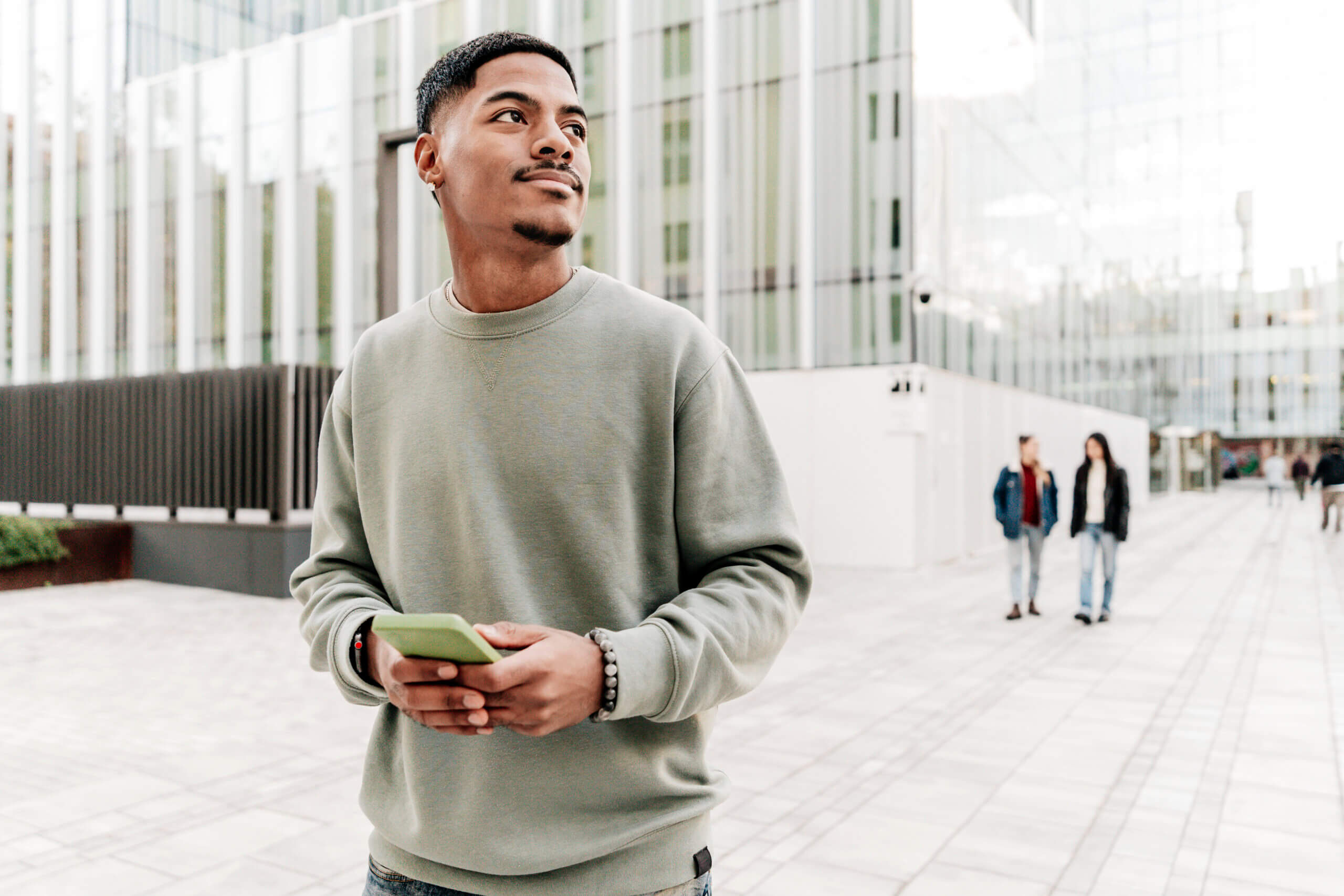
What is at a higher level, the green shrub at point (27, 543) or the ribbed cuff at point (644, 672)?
the ribbed cuff at point (644, 672)

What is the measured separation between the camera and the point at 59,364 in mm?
28516

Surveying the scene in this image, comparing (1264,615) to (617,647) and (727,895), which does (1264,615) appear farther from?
(617,647)

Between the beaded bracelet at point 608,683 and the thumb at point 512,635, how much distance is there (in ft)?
0.24

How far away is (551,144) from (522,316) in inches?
9.6

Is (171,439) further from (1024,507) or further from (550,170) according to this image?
(550,170)

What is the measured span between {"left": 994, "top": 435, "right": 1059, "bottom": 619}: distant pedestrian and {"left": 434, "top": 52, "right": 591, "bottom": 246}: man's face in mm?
10353

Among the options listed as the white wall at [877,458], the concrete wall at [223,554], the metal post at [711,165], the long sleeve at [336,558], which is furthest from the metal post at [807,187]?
the long sleeve at [336,558]

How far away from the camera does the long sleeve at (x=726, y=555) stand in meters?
1.32

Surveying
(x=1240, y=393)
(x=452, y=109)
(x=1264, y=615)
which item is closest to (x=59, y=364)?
(x=1264, y=615)

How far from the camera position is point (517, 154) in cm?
144

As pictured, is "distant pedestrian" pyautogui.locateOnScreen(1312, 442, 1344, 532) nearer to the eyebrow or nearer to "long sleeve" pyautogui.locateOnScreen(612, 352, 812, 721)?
"long sleeve" pyautogui.locateOnScreen(612, 352, 812, 721)

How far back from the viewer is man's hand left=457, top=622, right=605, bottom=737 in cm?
114

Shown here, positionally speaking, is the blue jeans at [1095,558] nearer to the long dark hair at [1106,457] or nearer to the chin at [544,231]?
the long dark hair at [1106,457]

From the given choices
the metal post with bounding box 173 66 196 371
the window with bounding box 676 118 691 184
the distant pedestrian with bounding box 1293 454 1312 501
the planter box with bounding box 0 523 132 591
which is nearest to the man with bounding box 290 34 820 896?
the planter box with bounding box 0 523 132 591
